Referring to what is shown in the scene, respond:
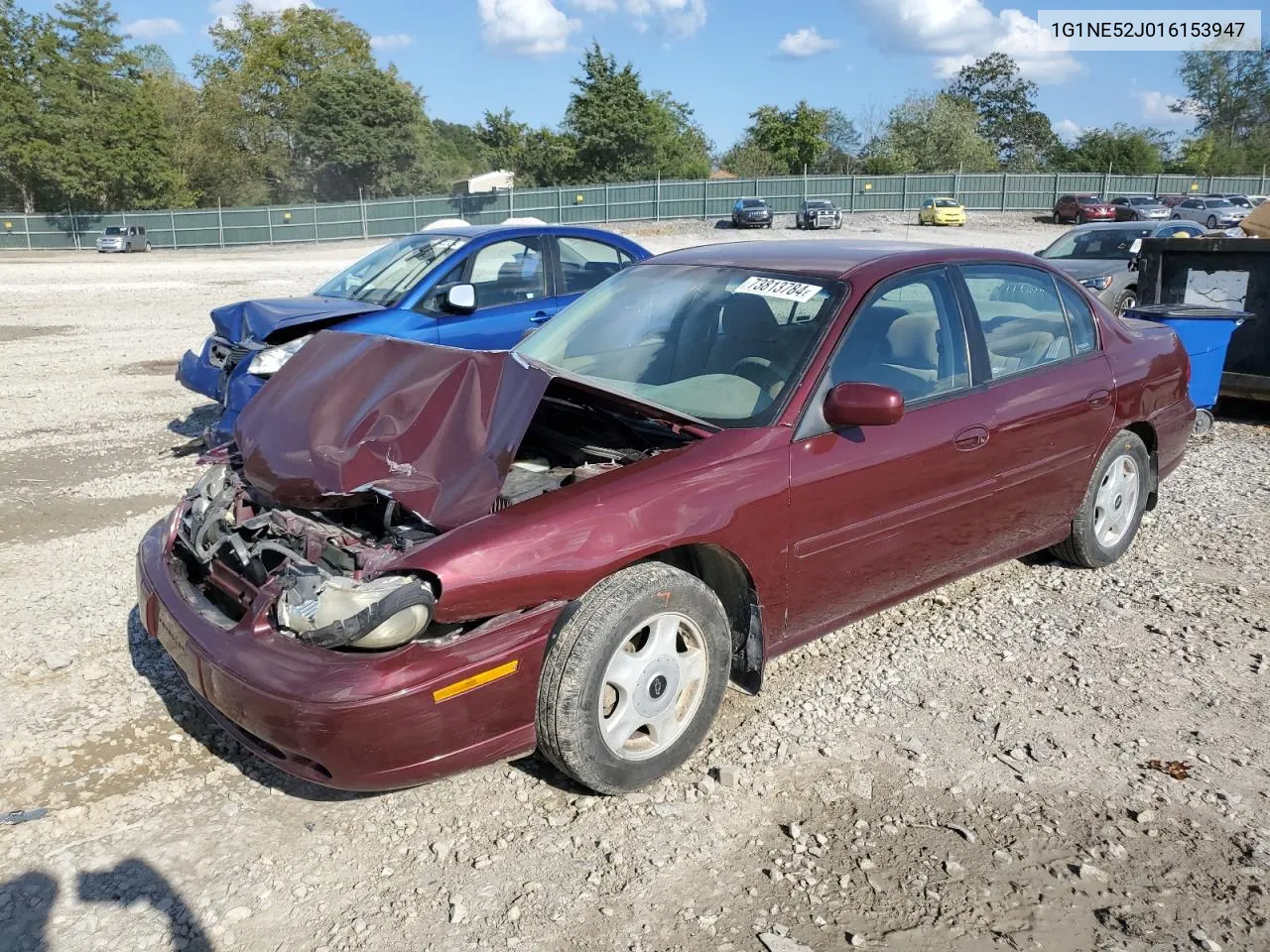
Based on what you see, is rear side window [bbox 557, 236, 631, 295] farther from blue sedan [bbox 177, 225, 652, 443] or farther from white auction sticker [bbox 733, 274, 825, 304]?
white auction sticker [bbox 733, 274, 825, 304]

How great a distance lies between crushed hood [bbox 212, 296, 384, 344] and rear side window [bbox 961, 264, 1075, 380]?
438cm

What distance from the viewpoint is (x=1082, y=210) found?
44.4 metres

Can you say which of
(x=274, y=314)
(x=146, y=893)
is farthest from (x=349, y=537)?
(x=274, y=314)

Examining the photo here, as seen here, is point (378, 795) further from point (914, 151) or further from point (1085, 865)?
point (914, 151)

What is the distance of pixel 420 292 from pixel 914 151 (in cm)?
7575

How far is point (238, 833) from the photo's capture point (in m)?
3.01

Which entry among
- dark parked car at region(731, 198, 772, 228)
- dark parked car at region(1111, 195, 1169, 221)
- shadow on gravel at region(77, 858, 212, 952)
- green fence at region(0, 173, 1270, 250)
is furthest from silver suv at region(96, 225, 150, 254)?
shadow on gravel at region(77, 858, 212, 952)

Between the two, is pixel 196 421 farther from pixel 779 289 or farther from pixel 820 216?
pixel 820 216

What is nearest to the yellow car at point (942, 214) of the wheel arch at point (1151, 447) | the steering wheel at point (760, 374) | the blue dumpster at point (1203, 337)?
the blue dumpster at point (1203, 337)

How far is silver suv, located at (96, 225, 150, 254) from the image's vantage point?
4241 cm

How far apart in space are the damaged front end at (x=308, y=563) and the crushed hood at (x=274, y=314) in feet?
10.8

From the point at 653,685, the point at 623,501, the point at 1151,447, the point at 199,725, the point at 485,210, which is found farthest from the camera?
the point at 485,210

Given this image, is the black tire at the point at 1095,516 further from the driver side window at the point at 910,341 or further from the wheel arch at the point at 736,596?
the wheel arch at the point at 736,596

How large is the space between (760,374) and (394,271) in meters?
4.89
